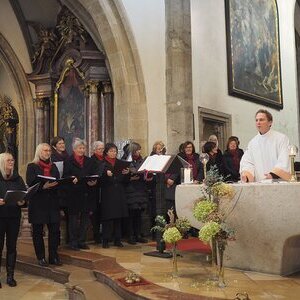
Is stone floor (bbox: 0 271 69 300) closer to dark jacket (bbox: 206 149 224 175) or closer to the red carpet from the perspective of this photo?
the red carpet

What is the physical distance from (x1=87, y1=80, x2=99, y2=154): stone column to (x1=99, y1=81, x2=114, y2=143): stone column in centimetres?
12

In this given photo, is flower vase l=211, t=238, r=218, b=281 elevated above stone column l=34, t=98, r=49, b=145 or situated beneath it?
situated beneath

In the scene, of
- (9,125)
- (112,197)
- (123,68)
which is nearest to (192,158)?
(112,197)

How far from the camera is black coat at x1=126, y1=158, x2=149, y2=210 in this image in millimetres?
6738

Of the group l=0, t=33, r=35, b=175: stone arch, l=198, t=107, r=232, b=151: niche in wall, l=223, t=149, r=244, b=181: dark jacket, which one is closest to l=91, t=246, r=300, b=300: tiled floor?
l=223, t=149, r=244, b=181: dark jacket

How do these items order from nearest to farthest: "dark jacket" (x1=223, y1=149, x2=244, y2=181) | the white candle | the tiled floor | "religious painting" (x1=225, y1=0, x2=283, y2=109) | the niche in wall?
the tiled floor, the white candle, "dark jacket" (x1=223, y1=149, x2=244, y2=181), the niche in wall, "religious painting" (x1=225, y1=0, x2=283, y2=109)

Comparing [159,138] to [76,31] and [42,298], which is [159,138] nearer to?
[76,31]

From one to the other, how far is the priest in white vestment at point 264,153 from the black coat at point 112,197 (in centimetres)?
192

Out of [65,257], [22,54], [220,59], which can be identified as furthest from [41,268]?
[22,54]

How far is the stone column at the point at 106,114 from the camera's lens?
421 inches

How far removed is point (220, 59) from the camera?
10992 millimetres

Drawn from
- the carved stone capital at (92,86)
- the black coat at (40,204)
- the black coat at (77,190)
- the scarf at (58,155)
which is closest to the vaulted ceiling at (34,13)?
the carved stone capital at (92,86)

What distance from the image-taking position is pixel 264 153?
5.18 meters

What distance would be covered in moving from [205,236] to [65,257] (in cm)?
255
